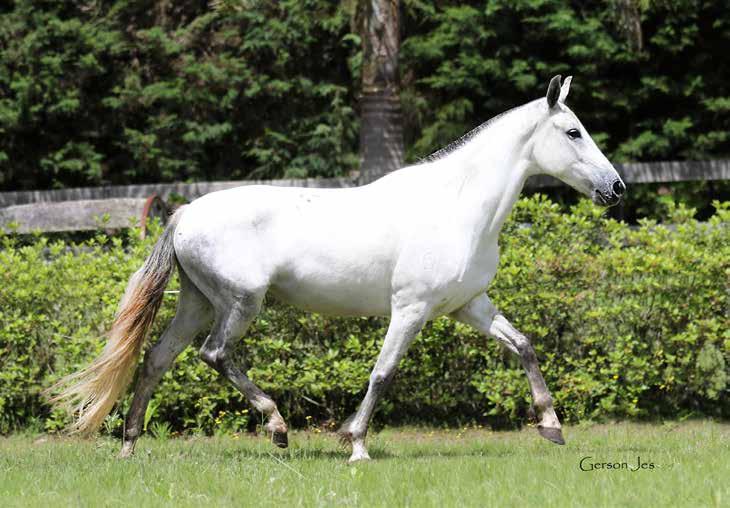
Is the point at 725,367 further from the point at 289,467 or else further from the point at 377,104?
the point at 377,104

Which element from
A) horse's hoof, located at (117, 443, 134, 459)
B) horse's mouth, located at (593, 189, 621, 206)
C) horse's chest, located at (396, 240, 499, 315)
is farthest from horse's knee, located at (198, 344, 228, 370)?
horse's mouth, located at (593, 189, 621, 206)

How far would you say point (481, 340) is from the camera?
7449 millimetres

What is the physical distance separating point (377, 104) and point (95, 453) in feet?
18.4

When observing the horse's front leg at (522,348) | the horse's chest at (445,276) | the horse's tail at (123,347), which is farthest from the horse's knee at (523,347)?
the horse's tail at (123,347)

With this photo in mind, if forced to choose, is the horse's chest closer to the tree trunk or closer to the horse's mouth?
the horse's mouth

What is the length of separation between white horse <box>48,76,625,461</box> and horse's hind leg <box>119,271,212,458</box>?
2cm

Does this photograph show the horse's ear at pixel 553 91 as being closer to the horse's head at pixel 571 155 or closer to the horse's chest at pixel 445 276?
the horse's head at pixel 571 155

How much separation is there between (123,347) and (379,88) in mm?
5476

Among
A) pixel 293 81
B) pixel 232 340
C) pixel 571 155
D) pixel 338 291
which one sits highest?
pixel 571 155

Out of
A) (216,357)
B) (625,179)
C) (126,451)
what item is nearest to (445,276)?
(216,357)

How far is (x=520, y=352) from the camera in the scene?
604 centimetres

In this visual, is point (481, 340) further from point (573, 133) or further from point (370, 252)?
point (573, 133)

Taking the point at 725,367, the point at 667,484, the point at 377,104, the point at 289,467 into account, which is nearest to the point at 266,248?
the point at 289,467

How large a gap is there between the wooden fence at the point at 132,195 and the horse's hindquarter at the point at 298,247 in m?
1.59
